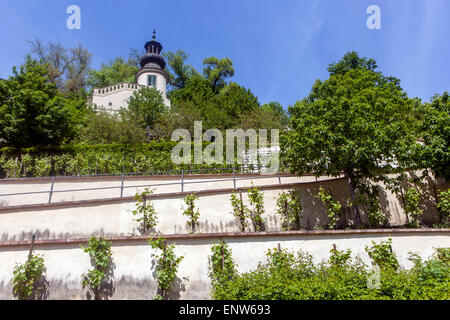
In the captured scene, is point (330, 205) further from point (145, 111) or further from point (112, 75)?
point (112, 75)

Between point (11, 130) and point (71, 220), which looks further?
point (11, 130)

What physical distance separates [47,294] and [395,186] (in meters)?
13.4

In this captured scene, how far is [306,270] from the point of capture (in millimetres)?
9000

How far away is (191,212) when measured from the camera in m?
11.0

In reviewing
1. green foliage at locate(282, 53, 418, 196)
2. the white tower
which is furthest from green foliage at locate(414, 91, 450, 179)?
the white tower

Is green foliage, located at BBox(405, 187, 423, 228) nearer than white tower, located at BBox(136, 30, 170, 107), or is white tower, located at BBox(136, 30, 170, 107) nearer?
green foliage, located at BBox(405, 187, 423, 228)

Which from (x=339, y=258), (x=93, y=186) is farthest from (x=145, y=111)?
(x=339, y=258)

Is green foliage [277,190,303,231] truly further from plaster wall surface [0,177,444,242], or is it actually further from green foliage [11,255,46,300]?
green foliage [11,255,46,300]

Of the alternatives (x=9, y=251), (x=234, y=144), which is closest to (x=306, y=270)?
(x=9, y=251)

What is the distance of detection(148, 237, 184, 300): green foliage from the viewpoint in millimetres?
8906

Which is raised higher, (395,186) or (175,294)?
(395,186)

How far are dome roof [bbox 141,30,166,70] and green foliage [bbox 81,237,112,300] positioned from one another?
3597 centimetres

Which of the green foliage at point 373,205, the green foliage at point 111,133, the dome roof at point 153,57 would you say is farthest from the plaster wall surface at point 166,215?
the dome roof at point 153,57
